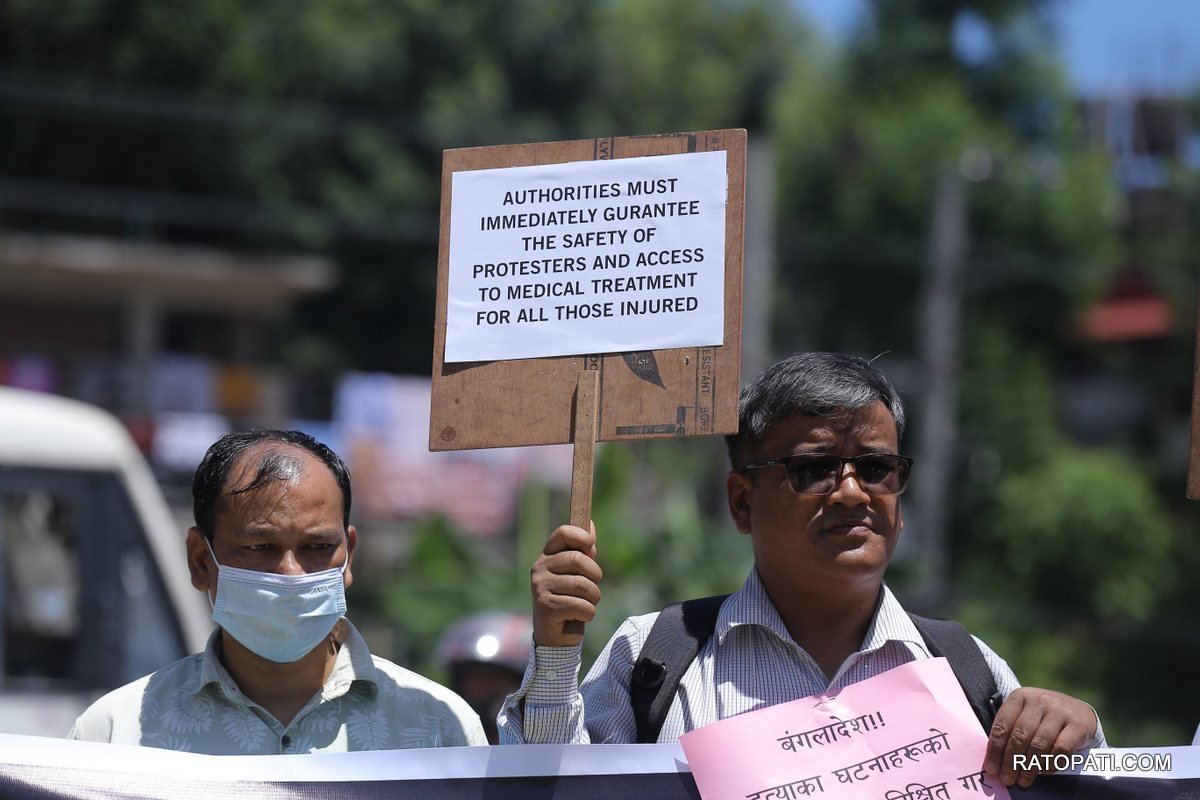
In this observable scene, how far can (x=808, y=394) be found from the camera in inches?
97.4

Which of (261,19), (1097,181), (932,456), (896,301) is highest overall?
(261,19)

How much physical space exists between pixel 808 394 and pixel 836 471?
14cm

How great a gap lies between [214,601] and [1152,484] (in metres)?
22.5

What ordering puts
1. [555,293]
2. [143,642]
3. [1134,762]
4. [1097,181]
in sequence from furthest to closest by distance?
[1097,181]
[143,642]
[555,293]
[1134,762]

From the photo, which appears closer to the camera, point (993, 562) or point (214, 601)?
point (214, 601)

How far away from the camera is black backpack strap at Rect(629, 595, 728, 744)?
7.91 feet

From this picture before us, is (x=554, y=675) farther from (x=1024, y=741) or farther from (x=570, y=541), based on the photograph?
(x=1024, y=741)

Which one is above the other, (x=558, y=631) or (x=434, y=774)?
(x=558, y=631)

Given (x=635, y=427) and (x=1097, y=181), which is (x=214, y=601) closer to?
(x=635, y=427)

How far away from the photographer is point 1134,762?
90.7 inches

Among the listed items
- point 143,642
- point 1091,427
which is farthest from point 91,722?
point 1091,427

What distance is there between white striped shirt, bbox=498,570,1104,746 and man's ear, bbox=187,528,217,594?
612mm

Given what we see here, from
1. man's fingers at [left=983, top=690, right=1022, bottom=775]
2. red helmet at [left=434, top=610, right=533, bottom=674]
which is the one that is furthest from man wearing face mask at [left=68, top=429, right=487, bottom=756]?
red helmet at [left=434, top=610, right=533, bottom=674]

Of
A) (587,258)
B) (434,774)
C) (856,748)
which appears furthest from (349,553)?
(856,748)
